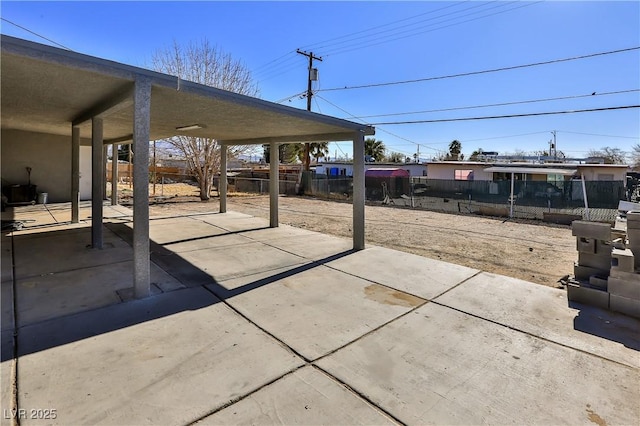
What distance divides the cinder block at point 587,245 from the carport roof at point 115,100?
399 centimetres

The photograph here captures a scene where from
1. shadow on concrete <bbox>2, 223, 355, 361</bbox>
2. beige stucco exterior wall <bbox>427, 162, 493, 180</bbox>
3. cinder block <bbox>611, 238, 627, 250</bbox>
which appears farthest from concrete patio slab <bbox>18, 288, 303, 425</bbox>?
beige stucco exterior wall <bbox>427, 162, 493, 180</bbox>

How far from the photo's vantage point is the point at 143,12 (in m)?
8.77

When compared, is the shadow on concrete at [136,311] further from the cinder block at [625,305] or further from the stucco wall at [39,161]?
the stucco wall at [39,161]

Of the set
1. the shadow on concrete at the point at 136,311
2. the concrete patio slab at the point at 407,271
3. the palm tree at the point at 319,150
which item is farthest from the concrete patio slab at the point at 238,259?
the palm tree at the point at 319,150

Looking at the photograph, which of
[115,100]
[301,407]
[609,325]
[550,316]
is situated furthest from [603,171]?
[115,100]

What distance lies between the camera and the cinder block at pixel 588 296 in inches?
154

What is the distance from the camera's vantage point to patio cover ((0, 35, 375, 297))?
11.1 ft

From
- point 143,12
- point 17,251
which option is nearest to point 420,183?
point 143,12

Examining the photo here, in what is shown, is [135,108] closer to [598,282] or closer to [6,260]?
[6,260]

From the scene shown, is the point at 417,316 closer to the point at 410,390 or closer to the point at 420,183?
the point at 410,390

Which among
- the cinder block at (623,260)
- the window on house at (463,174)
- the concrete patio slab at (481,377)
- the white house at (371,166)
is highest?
the white house at (371,166)

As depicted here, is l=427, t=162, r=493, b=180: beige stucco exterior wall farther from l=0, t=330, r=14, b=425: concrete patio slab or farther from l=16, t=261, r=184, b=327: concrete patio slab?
l=0, t=330, r=14, b=425: concrete patio slab

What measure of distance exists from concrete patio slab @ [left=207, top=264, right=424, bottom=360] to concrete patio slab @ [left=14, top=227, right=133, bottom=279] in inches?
99.6

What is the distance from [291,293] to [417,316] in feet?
5.10
